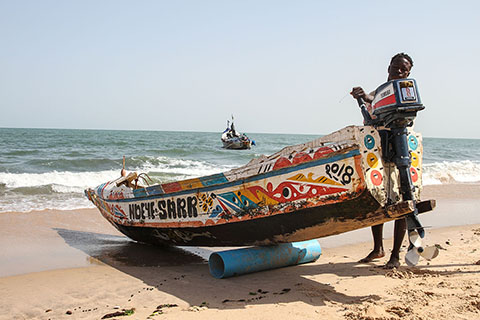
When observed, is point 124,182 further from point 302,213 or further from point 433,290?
point 433,290

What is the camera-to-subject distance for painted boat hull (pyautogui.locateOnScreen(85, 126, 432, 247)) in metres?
3.52

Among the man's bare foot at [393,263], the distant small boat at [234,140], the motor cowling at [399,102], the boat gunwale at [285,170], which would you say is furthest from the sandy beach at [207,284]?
the distant small boat at [234,140]

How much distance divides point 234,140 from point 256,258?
3171cm

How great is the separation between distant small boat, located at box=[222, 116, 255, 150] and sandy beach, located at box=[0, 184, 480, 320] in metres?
29.4

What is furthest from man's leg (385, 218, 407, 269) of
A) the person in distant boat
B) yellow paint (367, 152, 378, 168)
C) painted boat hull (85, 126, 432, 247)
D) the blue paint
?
the blue paint

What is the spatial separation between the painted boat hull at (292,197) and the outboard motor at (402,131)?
0.10m

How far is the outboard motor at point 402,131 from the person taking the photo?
352cm

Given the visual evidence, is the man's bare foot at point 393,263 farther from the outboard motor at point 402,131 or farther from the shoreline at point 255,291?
the outboard motor at point 402,131

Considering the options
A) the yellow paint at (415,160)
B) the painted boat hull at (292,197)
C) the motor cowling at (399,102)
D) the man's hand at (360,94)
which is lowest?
the painted boat hull at (292,197)

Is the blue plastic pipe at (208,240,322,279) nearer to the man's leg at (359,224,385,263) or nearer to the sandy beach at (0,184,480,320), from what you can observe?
the sandy beach at (0,184,480,320)

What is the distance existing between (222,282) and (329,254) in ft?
6.24

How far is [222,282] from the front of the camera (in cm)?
437

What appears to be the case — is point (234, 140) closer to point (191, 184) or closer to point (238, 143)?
point (238, 143)

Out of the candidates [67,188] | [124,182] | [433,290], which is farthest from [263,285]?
[67,188]
